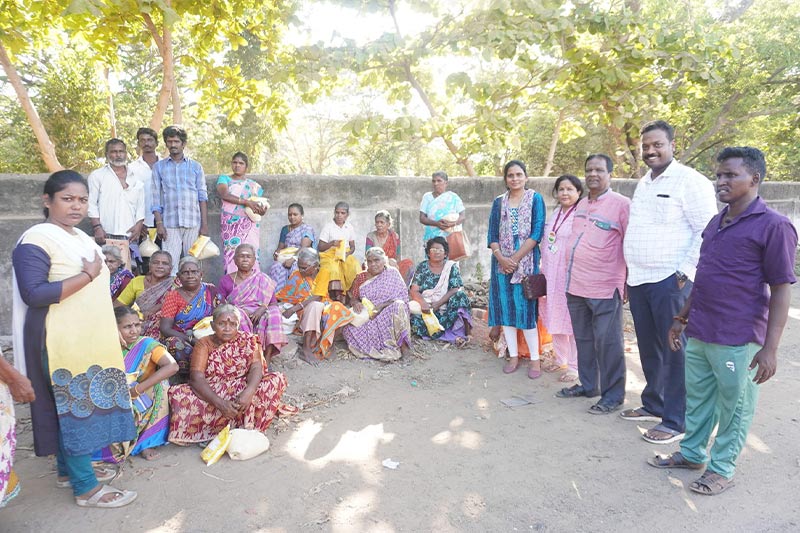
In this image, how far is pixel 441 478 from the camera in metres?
2.94

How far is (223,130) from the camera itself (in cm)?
1667

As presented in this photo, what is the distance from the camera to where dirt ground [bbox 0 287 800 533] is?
8.34 ft

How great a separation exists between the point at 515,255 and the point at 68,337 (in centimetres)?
328

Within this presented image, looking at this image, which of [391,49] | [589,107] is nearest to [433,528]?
[391,49]

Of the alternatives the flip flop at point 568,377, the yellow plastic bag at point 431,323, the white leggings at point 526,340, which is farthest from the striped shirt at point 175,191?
the flip flop at point 568,377

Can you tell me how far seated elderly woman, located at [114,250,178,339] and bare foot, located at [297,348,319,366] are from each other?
4.18ft

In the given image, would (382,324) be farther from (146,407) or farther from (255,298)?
(146,407)

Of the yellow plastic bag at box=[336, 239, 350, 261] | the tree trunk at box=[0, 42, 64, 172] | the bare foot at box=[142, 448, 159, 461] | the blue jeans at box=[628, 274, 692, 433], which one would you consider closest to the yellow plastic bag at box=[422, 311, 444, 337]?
the yellow plastic bag at box=[336, 239, 350, 261]

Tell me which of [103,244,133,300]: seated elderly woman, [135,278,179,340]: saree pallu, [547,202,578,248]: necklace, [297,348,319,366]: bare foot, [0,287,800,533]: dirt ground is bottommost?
[0,287,800,533]: dirt ground

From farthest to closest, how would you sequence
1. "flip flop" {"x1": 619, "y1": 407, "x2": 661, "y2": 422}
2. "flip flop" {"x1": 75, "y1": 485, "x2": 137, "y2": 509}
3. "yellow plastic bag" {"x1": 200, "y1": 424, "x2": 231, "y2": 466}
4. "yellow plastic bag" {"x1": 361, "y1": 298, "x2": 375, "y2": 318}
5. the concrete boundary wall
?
"yellow plastic bag" {"x1": 361, "y1": 298, "x2": 375, "y2": 318}, the concrete boundary wall, "flip flop" {"x1": 619, "y1": 407, "x2": 661, "y2": 422}, "yellow plastic bag" {"x1": 200, "y1": 424, "x2": 231, "y2": 466}, "flip flop" {"x1": 75, "y1": 485, "x2": 137, "y2": 509}

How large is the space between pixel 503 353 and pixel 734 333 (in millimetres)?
2631

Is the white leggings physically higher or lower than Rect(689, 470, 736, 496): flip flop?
higher

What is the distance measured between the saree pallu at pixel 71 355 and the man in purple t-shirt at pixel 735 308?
2974 millimetres

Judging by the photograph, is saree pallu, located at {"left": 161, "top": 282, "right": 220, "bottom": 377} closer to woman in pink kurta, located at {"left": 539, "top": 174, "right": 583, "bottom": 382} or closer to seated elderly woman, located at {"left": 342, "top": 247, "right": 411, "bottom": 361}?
seated elderly woman, located at {"left": 342, "top": 247, "right": 411, "bottom": 361}
